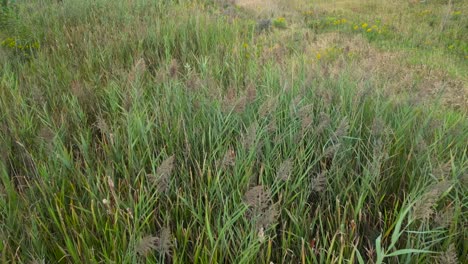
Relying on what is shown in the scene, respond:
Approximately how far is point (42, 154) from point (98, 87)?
1.04 metres

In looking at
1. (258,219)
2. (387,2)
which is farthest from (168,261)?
(387,2)

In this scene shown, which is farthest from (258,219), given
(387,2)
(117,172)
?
(387,2)

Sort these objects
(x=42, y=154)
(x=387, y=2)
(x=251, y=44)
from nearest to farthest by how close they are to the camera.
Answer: (x=42, y=154) < (x=251, y=44) < (x=387, y=2)

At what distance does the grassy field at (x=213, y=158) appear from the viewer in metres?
1.13

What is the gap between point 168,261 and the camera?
1.16 metres

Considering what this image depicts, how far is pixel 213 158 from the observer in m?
1.53

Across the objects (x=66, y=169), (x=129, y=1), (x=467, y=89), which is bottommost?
(x=467, y=89)

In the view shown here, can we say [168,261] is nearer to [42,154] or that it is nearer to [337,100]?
[42,154]

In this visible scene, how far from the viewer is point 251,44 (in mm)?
4082

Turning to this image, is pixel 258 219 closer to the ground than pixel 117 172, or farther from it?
farther from it

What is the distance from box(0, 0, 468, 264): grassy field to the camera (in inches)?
44.6

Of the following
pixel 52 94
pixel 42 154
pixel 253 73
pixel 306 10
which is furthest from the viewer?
pixel 306 10

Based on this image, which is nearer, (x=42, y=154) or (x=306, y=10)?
(x=42, y=154)

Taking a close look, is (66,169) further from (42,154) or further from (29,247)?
(29,247)
